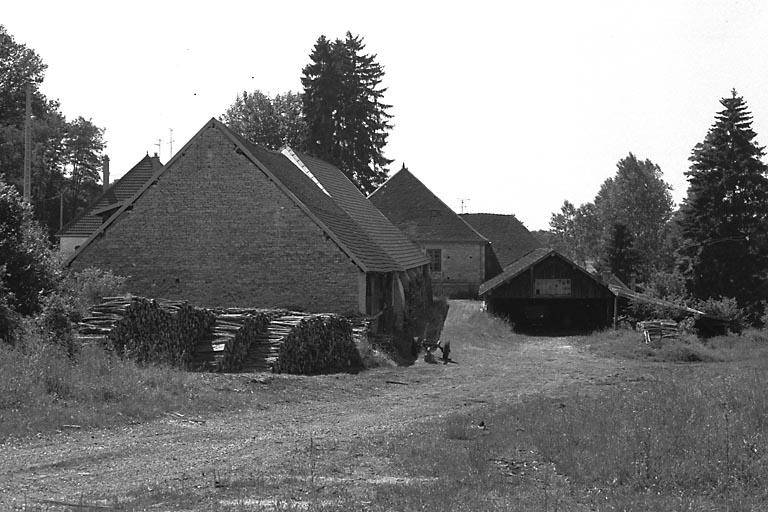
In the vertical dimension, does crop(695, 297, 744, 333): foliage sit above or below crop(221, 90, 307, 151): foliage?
below

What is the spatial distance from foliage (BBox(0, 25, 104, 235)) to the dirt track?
3453 cm

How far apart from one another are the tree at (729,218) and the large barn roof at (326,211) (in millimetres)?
19258

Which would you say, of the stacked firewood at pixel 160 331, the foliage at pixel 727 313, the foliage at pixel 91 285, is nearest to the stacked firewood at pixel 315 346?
the stacked firewood at pixel 160 331

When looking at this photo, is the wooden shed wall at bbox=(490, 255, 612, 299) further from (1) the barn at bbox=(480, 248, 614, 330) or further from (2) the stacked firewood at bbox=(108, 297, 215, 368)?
(2) the stacked firewood at bbox=(108, 297, 215, 368)

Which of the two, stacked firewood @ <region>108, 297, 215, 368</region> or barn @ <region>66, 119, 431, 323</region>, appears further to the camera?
barn @ <region>66, 119, 431, 323</region>

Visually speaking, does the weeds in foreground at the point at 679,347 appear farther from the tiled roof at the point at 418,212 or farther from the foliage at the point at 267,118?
the foliage at the point at 267,118

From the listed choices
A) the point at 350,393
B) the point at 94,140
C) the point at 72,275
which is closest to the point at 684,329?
the point at 350,393

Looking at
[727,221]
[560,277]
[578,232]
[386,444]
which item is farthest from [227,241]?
[578,232]

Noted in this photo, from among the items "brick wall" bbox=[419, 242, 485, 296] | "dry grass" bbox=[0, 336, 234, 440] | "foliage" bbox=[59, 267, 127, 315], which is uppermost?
"brick wall" bbox=[419, 242, 485, 296]

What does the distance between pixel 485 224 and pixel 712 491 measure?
5349 cm

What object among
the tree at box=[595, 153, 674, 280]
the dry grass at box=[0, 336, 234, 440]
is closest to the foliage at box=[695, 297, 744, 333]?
the dry grass at box=[0, 336, 234, 440]

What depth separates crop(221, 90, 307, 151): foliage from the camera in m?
69.2

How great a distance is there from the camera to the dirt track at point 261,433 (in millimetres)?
8781

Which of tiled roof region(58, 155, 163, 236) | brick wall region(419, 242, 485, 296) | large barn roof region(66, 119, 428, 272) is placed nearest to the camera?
large barn roof region(66, 119, 428, 272)
